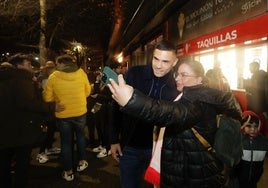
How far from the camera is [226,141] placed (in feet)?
8.55

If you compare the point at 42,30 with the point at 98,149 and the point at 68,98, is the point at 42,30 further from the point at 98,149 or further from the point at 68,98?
the point at 68,98

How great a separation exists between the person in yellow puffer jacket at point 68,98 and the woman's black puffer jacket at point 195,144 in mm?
3252

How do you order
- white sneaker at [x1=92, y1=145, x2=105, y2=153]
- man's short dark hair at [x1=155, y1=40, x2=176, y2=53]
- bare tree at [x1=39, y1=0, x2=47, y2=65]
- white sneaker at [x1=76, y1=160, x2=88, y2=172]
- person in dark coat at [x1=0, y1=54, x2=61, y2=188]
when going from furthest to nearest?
bare tree at [x1=39, y1=0, x2=47, y2=65] → white sneaker at [x1=92, y1=145, x2=105, y2=153] → white sneaker at [x1=76, y1=160, x2=88, y2=172] → person in dark coat at [x1=0, y1=54, x2=61, y2=188] → man's short dark hair at [x1=155, y1=40, x2=176, y2=53]

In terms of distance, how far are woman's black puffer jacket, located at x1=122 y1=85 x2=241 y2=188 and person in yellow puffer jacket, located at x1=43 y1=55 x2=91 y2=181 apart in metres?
3.25

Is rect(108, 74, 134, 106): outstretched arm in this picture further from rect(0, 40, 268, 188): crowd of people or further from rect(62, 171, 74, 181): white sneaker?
rect(62, 171, 74, 181): white sneaker

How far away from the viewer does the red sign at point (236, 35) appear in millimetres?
6484

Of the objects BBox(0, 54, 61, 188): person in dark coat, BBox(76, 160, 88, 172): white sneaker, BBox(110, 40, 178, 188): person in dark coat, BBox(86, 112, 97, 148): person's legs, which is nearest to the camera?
BBox(110, 40, 178, 188): person in dark coat

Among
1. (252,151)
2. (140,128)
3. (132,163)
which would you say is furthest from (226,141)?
(252,151)

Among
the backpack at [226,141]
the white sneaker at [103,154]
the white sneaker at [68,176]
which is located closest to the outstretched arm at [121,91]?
the backpack at [226,141]

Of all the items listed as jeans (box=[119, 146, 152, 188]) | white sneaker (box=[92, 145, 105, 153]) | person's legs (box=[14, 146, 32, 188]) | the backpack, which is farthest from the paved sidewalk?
the backpack

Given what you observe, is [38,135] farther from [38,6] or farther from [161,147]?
[38,6]

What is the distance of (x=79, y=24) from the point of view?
2181cm

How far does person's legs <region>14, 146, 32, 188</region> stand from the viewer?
4.38 m

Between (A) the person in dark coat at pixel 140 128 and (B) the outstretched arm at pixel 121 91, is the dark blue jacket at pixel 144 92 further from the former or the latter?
(B) the outstretched arm at pixel 121 91
